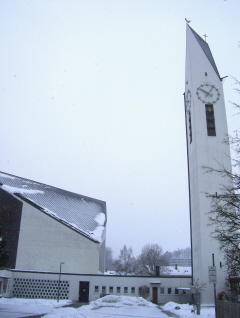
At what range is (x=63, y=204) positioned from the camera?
155ft

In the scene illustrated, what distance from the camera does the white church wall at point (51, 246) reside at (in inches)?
1378

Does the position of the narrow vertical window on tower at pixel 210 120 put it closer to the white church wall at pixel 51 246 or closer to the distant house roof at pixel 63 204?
the distant house roof at pixel 63 204

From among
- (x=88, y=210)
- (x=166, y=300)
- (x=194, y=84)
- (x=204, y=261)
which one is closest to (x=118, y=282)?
(x=166, y=300)

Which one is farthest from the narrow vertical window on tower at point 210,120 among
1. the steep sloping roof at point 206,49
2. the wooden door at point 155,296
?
the wooden door at point 155,296

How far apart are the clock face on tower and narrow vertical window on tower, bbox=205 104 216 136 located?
689 mm

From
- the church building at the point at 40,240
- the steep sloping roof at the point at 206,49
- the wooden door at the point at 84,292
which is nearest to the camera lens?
the wooden door at the point at 84,292

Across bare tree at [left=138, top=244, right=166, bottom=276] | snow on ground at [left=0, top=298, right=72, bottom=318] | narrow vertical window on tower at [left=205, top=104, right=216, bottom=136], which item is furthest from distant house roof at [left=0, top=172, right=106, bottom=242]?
bare tree at [left=138, top=244, right=166, bottom=276]

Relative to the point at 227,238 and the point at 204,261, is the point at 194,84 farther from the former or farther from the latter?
the point at 227,238

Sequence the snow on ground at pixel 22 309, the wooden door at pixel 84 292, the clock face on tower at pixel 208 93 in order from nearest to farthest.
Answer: the snow on ground at pixel 22 309 → the wooden door at pixel 84 292 → the clock face on tower at pixel 208 93

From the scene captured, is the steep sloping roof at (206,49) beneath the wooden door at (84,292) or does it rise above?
above

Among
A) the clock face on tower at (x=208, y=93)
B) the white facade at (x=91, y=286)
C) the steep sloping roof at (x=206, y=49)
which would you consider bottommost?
the white facade at (x=91, y=286)

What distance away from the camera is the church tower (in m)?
31.5

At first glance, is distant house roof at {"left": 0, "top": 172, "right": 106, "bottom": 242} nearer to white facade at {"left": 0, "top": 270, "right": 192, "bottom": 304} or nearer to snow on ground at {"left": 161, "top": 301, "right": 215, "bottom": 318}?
white facade at {"left": 0, "top": 270, "right": 192, "bottom": 304}

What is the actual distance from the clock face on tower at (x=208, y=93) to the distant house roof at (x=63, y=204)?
19.4 meters
